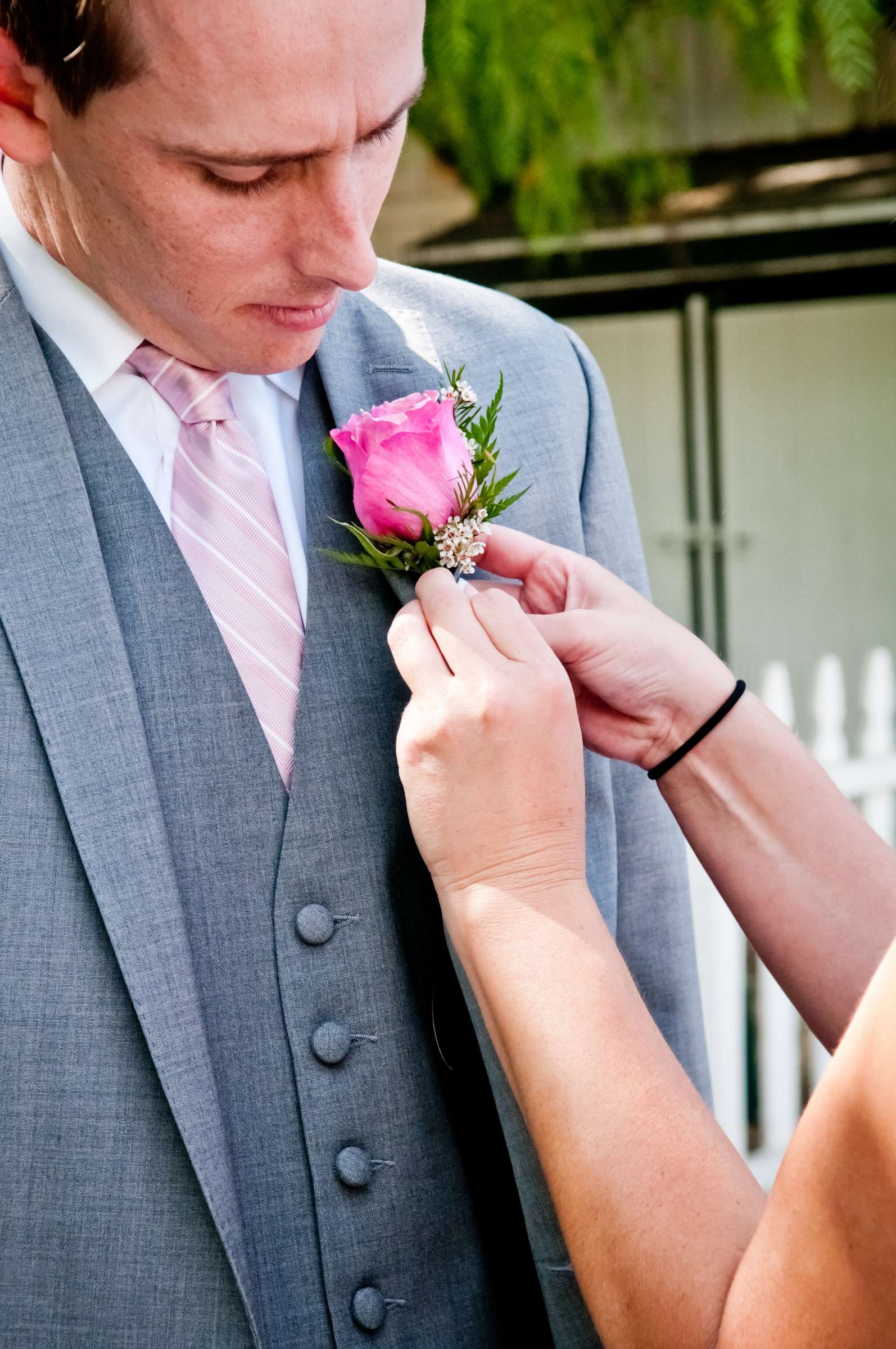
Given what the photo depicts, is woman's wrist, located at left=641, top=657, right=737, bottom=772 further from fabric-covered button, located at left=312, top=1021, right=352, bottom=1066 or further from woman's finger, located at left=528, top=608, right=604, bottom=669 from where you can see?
fabric-covered button, located at left=312, top=1021, right=352, bottom=1066

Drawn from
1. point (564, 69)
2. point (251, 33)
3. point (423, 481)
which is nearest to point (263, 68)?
point (251, 33)

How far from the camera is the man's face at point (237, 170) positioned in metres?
1.01

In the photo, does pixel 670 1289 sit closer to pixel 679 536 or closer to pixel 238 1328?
pixel 238 1328

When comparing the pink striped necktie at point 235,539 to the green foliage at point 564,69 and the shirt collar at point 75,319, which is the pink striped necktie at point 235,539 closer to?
the shirt collar at point 75,319

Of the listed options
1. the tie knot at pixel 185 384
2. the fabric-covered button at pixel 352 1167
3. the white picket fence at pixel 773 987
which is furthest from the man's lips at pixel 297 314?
the white picket fence at pixel 773 987

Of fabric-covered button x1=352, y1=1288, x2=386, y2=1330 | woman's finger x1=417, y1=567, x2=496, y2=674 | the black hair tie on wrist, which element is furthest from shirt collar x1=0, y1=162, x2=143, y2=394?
fabric-covered button x1=352, y1=1288, x2=386, y2=1330

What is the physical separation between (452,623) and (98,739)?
0.34m

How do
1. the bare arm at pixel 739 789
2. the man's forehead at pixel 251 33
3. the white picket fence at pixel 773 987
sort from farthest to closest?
the white picket fence at pixel 773 987
the bare arm at pixel 739 789
the man's forehead at pixel 251 33

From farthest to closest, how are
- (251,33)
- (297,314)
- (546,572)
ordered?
(546,572)
(297,314)
(251,33)

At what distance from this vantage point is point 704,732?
1.39 meters

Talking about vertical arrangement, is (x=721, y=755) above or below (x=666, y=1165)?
above

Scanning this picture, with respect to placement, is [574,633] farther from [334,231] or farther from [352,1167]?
[352,1167]

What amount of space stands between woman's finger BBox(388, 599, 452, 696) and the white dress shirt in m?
0.13

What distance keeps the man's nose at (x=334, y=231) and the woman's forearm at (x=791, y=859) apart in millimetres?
643
